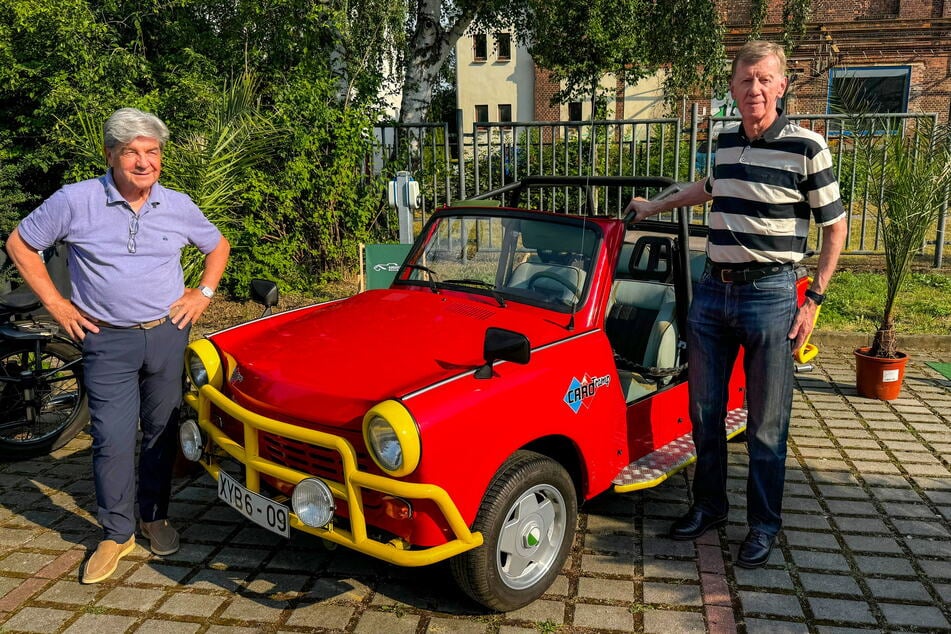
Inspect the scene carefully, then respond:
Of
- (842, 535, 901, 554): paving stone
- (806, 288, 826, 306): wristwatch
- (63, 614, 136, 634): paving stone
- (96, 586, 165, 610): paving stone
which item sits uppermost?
(806, 288, 826, 306): wristwatch

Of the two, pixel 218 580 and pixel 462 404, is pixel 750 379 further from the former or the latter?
pixel 218 580

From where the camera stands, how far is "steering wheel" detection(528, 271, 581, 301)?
13.2 feet

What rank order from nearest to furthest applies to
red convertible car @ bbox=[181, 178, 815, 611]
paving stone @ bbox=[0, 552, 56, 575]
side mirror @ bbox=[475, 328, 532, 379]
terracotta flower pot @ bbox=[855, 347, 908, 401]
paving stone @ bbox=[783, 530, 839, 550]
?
1. red convertible car @ bbox=[181, 178, 815, 611]
2. side mirror @ bbox=[475, 328, 532, 379]
3. paving stone @ bbox=[0, 552, 56, 575]
4. paving stone @ bbox=[783, 530, 839, 550]
5. terracotta flower pot @ bbox=[855, 347, 908, 401]

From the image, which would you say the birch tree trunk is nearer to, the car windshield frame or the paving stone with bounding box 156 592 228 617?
the car windshield frame

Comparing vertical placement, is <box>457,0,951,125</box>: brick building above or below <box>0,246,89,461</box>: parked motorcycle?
above

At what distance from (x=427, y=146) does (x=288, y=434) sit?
797 cm

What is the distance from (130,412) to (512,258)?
2157 millimetres

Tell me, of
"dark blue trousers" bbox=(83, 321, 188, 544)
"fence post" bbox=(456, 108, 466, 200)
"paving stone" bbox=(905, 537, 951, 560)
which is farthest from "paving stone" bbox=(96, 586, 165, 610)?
"fence post" bbox=(456, 108, 466, 200)

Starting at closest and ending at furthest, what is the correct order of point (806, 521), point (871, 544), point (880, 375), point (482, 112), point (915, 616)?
point (915, 616) < point (871, 544) < point (806, 521) < point (880, 375) < point (482, 112)

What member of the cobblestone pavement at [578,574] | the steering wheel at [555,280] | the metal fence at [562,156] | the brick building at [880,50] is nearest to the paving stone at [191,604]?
the cobblestone pavement at [578,574]

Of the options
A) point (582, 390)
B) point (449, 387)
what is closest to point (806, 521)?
point (582, 390)

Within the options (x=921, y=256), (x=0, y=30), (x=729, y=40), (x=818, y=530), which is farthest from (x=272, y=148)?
(x=729, y=40)

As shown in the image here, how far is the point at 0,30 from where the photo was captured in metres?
9.49

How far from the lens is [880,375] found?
6.23 m
